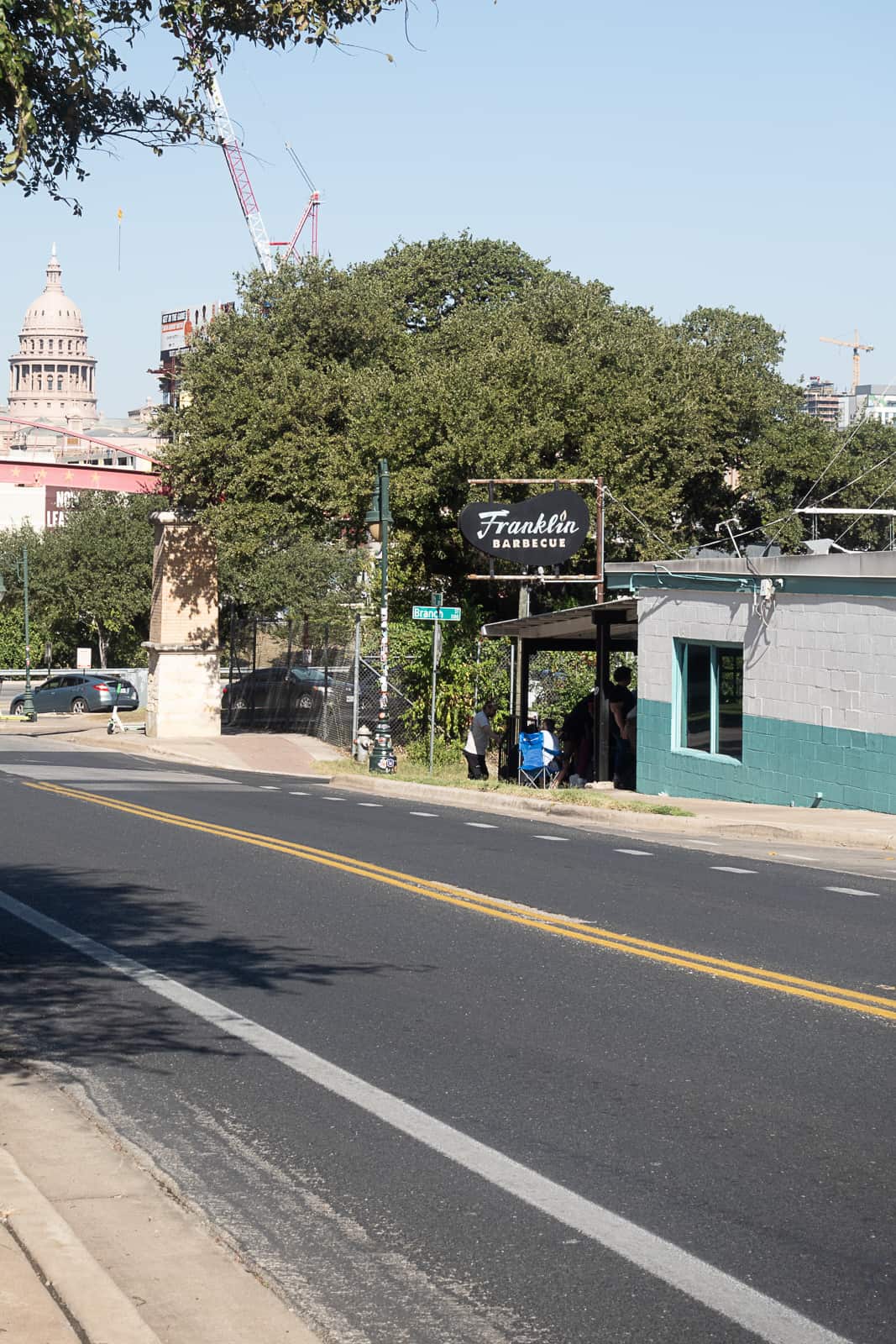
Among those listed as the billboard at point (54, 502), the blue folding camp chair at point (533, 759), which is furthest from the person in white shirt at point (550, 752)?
the billboard at point (54, 502)

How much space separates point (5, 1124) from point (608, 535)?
35.9 meters

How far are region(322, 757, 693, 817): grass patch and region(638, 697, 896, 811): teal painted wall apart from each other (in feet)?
3.97

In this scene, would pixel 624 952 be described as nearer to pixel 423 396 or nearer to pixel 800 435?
pixel 423 396

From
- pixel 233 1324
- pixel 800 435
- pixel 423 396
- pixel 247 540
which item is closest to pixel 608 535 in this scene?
pixel 423 396

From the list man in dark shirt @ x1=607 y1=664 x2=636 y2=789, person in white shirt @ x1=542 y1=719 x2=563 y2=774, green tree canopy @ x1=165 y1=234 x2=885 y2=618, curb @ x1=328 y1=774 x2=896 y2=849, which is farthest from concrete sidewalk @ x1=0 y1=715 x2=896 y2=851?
green tree canopy @ x1=165 y1=234 x2=885 y2=618

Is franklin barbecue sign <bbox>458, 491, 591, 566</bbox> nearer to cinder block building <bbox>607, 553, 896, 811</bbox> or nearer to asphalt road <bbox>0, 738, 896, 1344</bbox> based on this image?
cinder block building <bbox>607, 553, 896, 811</bbox>

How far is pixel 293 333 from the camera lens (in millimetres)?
46750

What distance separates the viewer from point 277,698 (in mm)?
49250

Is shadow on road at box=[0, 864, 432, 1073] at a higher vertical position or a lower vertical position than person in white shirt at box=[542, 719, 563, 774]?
lower

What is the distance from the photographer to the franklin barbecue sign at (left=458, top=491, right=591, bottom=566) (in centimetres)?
2977

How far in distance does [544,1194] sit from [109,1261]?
161cm

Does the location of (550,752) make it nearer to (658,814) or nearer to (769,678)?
(769,678)

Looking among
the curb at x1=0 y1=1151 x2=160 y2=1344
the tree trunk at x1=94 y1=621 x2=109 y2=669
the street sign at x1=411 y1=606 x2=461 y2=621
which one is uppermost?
the tree trunk at x1=94 y1=621 x2=109 y2=669

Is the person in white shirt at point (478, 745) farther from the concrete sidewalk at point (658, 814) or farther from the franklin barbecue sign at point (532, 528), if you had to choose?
the franklin barbecue sign at point (532, 528)
